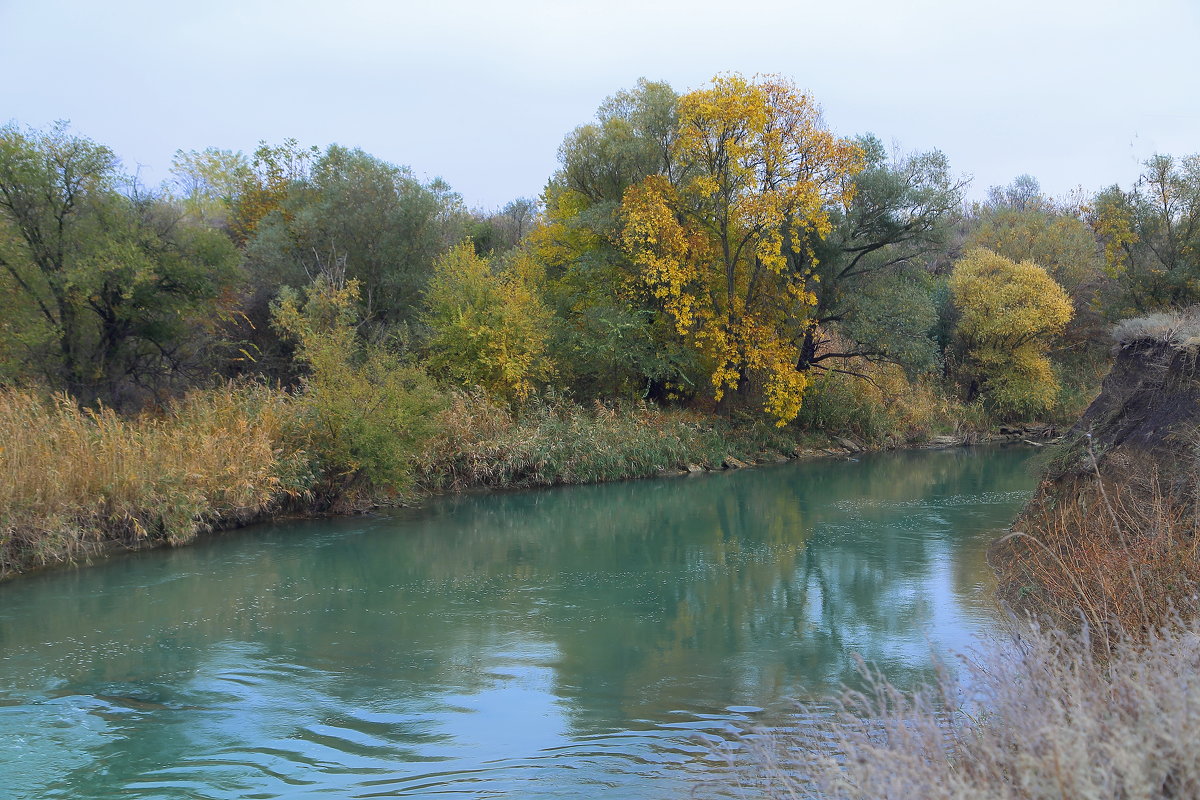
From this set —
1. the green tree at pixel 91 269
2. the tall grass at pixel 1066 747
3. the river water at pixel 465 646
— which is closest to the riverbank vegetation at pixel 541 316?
the green tree at pixel 91 269

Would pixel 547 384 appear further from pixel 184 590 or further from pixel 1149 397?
pixel 1149 397

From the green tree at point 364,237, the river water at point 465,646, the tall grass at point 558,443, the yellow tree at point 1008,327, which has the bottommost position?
the river water at point 465,646

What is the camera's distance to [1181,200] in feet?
102

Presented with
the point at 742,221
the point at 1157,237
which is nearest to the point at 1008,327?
the point at 1157,237

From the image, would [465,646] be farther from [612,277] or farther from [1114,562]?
[612,277]

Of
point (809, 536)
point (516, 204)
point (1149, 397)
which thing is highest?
point (516, 204)

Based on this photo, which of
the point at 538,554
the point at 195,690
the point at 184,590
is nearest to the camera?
the point at 195,690

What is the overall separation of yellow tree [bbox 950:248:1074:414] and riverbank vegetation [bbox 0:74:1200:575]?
0.35 feet

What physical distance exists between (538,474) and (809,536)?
26.5 ft

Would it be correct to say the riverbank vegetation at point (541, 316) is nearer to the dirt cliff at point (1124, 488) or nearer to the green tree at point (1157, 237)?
the green tree at point (1157, 237)

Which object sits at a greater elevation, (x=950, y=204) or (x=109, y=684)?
(x=950, y=204)

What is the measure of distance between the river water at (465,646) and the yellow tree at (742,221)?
8.71 meters

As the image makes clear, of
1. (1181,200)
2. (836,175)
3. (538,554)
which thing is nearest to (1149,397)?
(538,554)

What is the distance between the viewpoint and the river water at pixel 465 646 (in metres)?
7.70
